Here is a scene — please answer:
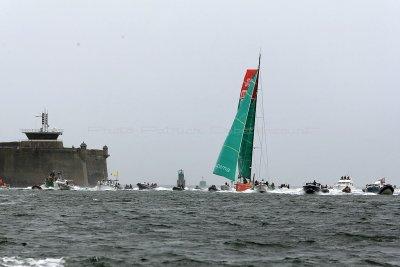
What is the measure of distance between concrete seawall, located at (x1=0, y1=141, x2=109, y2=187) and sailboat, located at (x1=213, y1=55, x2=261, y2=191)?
1974 inches

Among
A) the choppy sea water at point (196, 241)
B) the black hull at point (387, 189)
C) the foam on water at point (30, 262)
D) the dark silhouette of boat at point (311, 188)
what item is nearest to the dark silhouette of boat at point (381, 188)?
the black hull at point (387, 189)

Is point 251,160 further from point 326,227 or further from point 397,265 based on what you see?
point 397,265

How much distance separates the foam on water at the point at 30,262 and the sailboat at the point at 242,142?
7620cm

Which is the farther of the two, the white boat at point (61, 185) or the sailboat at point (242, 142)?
the white boat at point (61, 185)

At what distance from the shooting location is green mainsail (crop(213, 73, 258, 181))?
99375mm

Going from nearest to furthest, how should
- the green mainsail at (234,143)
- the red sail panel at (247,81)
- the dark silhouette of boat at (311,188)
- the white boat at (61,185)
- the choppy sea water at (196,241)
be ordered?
1. the choppy sea water at (196,241)
2. the green mainsail at (234,143)
3. the dark silhouette of boat at (311,188)
4. the red sail panel at (247,81)
5. the white boat at (61,185)

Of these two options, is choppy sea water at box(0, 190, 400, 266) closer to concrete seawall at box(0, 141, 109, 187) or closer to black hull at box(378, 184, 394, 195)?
black hull at box(378, 184, 394, 195)

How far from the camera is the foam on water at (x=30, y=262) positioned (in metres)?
21.5

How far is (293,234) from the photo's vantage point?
3114 cm

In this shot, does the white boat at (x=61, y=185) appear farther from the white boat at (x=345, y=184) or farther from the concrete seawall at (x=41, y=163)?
the white boat at (x=345, y=184)

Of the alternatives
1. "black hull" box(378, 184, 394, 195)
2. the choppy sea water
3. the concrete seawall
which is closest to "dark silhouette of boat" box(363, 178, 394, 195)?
"black hull" box(378, 184, 394, 195)

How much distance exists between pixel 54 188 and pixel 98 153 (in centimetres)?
2202

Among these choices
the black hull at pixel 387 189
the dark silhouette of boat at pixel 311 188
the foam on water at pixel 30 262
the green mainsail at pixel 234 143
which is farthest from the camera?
the black hull at pixel 387 189

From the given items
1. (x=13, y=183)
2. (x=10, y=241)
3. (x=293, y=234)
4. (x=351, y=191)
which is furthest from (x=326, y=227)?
(x=13, y=183)
